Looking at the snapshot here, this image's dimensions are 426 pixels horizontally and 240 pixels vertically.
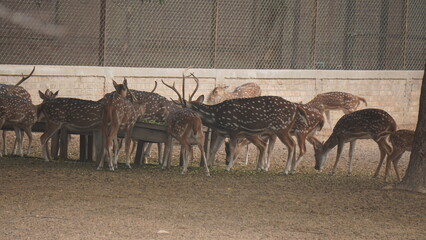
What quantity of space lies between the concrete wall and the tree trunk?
29.0 feet

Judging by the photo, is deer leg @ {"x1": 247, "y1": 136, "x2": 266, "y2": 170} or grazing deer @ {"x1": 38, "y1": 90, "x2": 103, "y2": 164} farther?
deer leg @ {"x1": 247, "y1": 136, "x2": 266, "y2": 170}

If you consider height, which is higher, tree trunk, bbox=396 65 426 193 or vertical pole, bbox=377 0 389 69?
vertical pole, bbox=377 0 389 69

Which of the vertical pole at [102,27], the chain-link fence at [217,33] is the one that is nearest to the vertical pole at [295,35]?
the chain-link fence at [217,33]

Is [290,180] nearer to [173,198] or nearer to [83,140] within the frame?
[173,198]

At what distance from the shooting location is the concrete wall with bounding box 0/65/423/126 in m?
18.4

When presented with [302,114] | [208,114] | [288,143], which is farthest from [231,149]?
[302,114]

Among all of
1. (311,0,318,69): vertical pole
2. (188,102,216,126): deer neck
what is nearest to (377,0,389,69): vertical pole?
(311,0,318,69): vertical pole

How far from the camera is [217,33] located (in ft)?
66.5

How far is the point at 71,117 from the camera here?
1298 cm

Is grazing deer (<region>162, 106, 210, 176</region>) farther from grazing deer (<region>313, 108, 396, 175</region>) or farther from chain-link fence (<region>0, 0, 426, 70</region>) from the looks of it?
chain-link fence (<region>0, 0, 426, 70</region>)

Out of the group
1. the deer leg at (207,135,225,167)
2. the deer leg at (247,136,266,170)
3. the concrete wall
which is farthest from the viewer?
the concrete wall

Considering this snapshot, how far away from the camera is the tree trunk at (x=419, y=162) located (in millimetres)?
11156

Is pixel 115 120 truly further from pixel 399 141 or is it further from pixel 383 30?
pixel 383 30

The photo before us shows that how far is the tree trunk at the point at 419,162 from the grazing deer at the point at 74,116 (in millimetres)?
4217
